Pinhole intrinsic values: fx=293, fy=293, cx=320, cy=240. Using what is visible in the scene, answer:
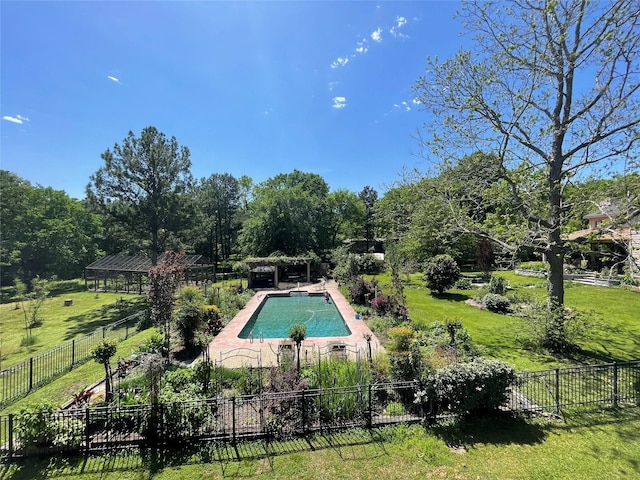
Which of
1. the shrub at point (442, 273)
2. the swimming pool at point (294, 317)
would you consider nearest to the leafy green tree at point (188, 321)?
the swimming pool at point (294, 317)

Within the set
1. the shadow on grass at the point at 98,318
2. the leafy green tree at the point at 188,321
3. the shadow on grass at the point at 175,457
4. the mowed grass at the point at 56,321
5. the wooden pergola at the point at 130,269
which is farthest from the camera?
the wooden pergola at the point at 130,269

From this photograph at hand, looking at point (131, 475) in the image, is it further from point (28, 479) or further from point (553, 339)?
point (553, 339)

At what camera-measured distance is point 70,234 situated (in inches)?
1435

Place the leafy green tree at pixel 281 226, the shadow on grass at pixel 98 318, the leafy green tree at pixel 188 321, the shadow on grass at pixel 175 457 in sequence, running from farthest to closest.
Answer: the leafy green tree at pixel 281 226 < the shadow on grass at pixel 98 318 < the leafy green tree at pixel 188 321 < the shadow on grass at pixel 175 457

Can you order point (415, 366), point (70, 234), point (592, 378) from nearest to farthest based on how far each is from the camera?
point (415, 366) → point (592, 378) → point (70, 234)

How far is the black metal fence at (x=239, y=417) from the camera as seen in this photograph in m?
6.02

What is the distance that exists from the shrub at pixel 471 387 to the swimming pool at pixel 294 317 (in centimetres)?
812

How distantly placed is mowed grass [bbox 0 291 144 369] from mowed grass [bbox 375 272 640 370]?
18.2m

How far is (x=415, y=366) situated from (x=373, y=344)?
441 cm

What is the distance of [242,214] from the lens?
50.4m

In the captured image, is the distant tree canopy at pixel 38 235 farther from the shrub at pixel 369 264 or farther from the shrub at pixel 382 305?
the shrub at pixel 382 305

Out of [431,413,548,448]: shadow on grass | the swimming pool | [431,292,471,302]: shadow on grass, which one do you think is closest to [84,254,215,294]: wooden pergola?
the swimming pool

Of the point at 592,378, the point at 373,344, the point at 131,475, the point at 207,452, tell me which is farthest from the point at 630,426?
the point at 131,475

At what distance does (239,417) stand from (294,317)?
12115 millimetres
